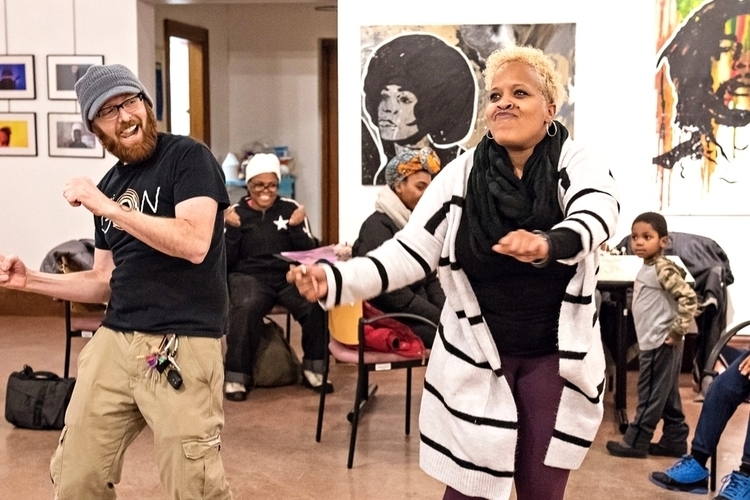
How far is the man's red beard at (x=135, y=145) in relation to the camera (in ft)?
7.34

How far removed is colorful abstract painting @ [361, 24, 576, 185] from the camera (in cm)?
556

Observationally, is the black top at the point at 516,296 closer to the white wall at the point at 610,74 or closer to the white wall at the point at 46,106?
the white wall at the point at 610,74

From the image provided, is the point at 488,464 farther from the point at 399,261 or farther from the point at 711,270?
the point at 711,270

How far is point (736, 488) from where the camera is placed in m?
3.22

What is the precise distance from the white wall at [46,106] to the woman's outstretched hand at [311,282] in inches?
196

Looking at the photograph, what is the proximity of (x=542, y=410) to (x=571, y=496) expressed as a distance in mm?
1574

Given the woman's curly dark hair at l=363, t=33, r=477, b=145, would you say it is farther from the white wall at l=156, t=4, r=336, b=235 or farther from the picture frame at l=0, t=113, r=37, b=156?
the white wall at l=156, t=4, r=336, b=235

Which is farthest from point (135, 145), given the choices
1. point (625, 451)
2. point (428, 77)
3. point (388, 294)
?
point (428, 77)

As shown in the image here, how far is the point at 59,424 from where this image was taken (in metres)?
4.26

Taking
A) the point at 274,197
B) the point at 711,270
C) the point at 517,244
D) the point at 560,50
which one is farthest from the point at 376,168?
the point at 517,244

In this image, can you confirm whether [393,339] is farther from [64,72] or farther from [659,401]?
[64,72]

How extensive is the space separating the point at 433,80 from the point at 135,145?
3.56 m

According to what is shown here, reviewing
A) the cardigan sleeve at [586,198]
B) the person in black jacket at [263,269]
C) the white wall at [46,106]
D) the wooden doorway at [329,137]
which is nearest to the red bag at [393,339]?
the person in black jacket at [263,269]

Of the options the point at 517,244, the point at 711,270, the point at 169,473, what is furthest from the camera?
the point at 711,270
